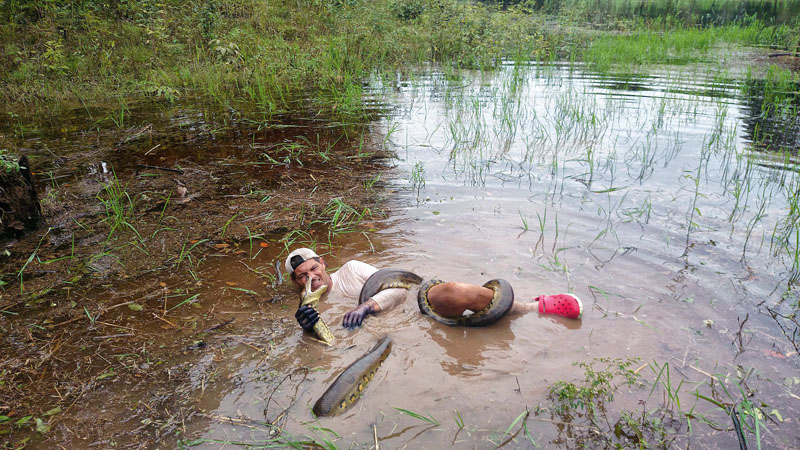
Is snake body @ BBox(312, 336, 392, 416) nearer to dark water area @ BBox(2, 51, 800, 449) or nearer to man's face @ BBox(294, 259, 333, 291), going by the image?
dark water area @ BBox(2, 51, 800, 449)

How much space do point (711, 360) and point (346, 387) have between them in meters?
2.06

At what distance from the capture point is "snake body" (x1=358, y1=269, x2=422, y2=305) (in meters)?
3.38

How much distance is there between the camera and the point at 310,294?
3.26 meters

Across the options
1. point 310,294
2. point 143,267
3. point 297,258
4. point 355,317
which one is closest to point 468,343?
point 355,317

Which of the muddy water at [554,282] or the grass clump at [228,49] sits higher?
the grass clump at [228,49]

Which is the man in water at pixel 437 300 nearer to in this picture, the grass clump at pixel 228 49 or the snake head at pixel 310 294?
the snake head at pixel 310 294

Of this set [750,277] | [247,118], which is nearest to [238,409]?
[750,277]

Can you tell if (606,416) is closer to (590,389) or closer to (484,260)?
(590,389)

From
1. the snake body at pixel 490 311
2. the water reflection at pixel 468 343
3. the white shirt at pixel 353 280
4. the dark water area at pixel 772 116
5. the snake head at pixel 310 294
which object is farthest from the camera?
the dark water area at pixel 772 116

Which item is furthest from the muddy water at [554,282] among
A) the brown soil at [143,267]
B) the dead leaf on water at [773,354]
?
the brown soil at [143,267]

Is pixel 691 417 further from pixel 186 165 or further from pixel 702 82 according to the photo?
pixel 702 82

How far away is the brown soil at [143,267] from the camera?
2465mm

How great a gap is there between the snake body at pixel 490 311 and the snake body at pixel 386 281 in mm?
345

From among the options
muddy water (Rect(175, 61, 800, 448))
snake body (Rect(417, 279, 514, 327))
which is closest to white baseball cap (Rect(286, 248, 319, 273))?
muddy water (Rect(175, 61, 800, 448))
